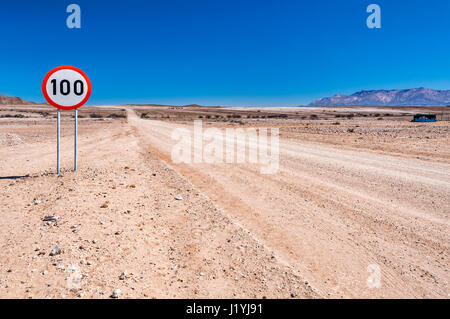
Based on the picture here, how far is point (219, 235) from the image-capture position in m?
4.43

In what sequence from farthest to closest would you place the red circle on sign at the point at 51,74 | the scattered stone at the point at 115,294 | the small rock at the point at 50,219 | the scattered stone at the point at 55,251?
1. the red circle on sign at the point at 51,74
2. the small rock at the point at 50,219
3. the scattered stone at the point at 55,251
4. the scattered stone at the point at 115,294

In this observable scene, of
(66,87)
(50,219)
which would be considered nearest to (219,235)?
(50,219)

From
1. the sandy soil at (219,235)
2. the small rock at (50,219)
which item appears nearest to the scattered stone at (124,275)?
the sandy soil at (219,235)

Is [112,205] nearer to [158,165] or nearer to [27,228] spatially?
[27,228]

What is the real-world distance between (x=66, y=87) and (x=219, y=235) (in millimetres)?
5201

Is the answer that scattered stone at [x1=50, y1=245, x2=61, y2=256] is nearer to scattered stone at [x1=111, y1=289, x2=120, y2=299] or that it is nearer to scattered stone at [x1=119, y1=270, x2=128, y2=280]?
scattered stone at [x1=119, y1=270, x2=128, y2=280]

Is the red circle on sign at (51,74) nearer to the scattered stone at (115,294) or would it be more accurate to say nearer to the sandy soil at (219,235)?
the sandy soil at (219,235)

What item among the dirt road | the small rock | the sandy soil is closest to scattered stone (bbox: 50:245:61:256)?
the sandy soil

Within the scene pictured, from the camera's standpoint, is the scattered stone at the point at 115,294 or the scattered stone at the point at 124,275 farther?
the scattered stone at the point at 124,275

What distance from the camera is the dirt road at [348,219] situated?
3.47 meters

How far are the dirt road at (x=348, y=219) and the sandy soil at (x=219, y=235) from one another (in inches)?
0.9

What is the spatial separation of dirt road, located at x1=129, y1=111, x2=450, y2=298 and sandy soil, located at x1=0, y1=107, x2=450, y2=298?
23 millimetres

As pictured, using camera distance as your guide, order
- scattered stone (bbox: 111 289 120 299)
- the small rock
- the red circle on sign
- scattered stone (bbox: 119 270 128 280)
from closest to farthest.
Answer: scattered stone (bbox: 111 289 120 299) < scattered stone (bbox: 119 270 128 280) < the small rock < the red circle on sign

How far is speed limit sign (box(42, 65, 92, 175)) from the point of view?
6.65m
